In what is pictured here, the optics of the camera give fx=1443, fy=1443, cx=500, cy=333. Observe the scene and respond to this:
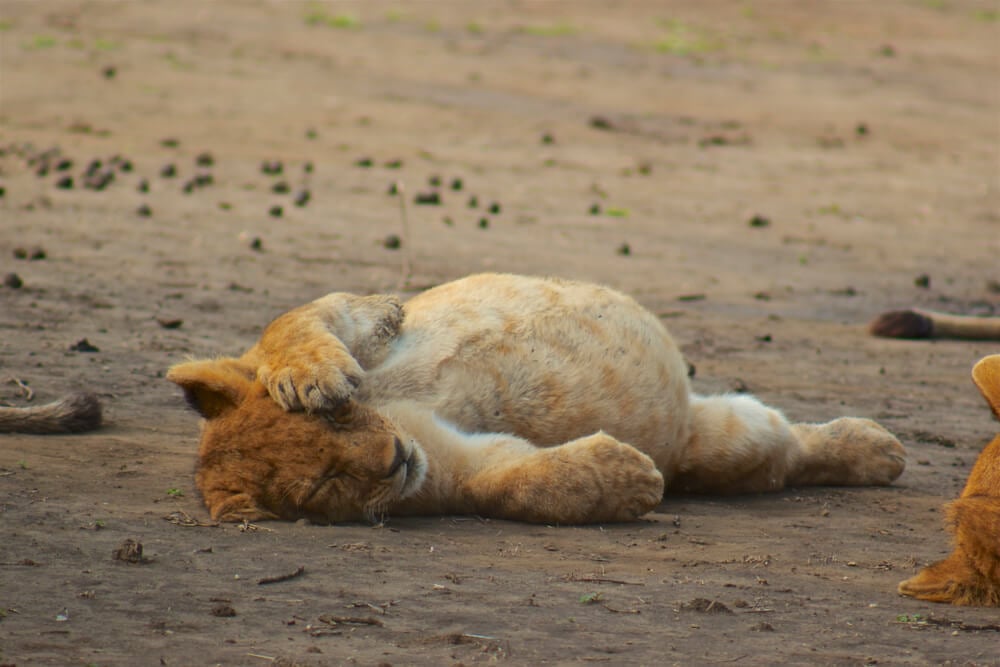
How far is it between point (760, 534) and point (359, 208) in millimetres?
8174

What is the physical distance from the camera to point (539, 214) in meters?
13.0

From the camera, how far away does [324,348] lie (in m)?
4.84

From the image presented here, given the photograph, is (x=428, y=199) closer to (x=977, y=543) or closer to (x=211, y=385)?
(x=211, y=385)

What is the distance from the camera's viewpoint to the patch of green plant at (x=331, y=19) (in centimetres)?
2322

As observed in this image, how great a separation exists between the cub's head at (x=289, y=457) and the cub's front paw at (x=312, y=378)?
0.05m

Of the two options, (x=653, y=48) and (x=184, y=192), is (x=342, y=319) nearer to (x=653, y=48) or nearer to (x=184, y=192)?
(x=184, y=192)

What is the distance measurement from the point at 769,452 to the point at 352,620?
2.58 m

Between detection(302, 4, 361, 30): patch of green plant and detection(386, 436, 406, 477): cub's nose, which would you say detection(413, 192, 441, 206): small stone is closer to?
detection(386, 436, 406, 477): cub's nose

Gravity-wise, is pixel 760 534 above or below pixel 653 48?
below

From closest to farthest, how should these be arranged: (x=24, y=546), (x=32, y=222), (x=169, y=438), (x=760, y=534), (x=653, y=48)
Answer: (x=24, y=546)
(x=760, y=534)
(x=169, y=438)
(x=32, y=222)
(x=653, y=48)

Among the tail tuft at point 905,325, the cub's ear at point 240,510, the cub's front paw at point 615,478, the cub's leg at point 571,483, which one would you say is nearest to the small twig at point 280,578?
the cub's ear at point 240,510

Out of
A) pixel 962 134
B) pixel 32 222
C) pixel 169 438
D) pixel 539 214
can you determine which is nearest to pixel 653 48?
pixel 962 134

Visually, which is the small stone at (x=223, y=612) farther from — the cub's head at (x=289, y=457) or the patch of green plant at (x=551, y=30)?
the patch of green plant at (x=551, y=30)

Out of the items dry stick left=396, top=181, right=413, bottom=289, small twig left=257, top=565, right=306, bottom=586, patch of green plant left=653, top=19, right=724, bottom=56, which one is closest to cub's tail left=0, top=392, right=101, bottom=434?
small twig left=257, top=565, right=306, bottom=586
